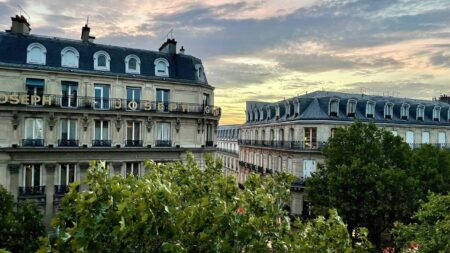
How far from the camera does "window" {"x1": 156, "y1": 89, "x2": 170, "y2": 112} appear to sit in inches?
1287

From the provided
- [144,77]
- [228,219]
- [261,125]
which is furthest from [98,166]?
[261,125]

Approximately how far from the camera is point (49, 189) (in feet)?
94.4

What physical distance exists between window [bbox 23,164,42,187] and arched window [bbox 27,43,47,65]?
8708 millimetres

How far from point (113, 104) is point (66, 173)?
23.4ft

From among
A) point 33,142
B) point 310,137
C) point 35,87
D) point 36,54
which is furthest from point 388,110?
point 33,142

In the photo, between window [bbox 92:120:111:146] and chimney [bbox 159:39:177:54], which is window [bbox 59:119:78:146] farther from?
chimney [bbox 159:39:177:54]

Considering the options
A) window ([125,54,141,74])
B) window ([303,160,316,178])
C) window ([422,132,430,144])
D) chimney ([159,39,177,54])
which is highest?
chimney ([159,39,177,54])

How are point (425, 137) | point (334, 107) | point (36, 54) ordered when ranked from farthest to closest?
1. point (425, 137)
2. point (334, 107)
3. point (36, 54)

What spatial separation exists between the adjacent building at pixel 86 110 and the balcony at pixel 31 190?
72mm

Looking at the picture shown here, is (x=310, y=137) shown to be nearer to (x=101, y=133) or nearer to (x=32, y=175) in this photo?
(x=101, y=133)

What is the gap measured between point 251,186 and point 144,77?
69.7 ft

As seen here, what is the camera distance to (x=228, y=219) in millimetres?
8922

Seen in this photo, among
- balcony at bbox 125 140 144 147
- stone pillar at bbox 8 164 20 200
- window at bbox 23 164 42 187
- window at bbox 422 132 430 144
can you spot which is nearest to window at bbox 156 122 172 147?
balcony at bbox 125 140 144 147

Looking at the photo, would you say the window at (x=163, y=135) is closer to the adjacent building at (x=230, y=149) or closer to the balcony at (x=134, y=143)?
the balcony at (x=134, y=143)
